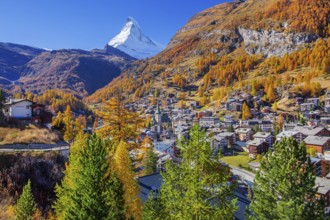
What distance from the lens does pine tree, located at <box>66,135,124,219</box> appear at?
1634 centimetres

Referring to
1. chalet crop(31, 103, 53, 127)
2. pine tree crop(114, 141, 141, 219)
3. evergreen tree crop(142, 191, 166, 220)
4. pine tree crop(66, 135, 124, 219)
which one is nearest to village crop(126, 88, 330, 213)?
evergreen tree crop(142, 191, 166, 220)

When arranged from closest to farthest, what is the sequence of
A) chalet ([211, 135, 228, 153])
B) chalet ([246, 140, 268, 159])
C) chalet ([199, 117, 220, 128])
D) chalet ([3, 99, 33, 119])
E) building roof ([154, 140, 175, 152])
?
chalet ([3, 99, 33, 119]), chalet ([246, 140, 268, 159]), building roof ([154, 140, 175, 152]), chalet ([211, 135, 228, 153]), chalet ([199, 117, 220, 128])

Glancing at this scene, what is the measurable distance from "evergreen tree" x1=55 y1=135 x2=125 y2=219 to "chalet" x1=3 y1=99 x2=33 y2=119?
36300 millimetres

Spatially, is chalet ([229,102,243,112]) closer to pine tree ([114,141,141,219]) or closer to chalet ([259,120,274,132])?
chalet ([259,120,274,132])

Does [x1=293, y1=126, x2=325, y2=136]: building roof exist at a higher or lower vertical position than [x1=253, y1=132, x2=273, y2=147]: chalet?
higher

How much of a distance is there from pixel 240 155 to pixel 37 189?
79.1m

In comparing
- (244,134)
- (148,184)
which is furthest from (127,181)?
(244,134)

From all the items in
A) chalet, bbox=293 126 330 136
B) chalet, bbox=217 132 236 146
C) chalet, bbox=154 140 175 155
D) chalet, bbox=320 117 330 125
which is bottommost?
chalet, bbox=154 140 175 155

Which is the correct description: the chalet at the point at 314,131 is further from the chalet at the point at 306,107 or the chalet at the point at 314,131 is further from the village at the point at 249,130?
the chalet at the point at 306,107

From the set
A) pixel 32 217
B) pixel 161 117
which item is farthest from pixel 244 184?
pixel 161 117

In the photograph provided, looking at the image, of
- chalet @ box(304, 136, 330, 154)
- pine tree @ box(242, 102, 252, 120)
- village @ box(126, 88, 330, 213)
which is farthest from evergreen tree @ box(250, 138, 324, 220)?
pine tree @ box(242, 102, 252, 120)

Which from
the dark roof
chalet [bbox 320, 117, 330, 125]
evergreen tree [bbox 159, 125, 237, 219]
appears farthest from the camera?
chalet [bbox 320, 117, 330, 125]

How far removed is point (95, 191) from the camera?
55.2 ft

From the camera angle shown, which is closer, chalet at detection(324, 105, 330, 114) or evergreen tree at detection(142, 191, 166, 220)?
evergreen tree at detection(142, 191, 166, 220)
